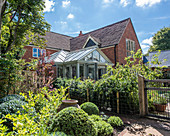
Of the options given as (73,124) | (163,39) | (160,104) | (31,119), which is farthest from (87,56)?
(163,39)

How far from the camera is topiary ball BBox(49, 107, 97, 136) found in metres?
2.54

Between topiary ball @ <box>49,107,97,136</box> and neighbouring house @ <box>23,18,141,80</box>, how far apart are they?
8.03 m

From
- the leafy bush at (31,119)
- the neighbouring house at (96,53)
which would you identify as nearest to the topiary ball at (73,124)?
the leafy bush at (31,119)

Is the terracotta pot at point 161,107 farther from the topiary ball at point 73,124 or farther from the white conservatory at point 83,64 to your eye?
the white conservatory at point 83,64

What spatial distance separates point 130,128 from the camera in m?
3.94

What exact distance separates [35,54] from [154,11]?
14142 millimetres

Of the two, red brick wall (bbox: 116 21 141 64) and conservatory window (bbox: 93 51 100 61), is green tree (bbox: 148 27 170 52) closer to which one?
red brick wall (bbox: 116 21 141 64)

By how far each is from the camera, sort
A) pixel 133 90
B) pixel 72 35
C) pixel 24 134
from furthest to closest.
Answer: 1. pixel 72 35
2. pixel 133 90
3. pixel 24 134

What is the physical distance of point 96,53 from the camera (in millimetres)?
12914

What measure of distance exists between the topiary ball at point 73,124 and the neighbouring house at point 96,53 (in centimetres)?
803

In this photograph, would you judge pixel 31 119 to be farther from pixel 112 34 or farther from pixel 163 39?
pixel 163 39

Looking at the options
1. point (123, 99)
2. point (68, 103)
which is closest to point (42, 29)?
point (68, 103)

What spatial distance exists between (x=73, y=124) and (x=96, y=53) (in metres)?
10.8

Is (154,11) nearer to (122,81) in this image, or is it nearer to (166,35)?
(122,81)
